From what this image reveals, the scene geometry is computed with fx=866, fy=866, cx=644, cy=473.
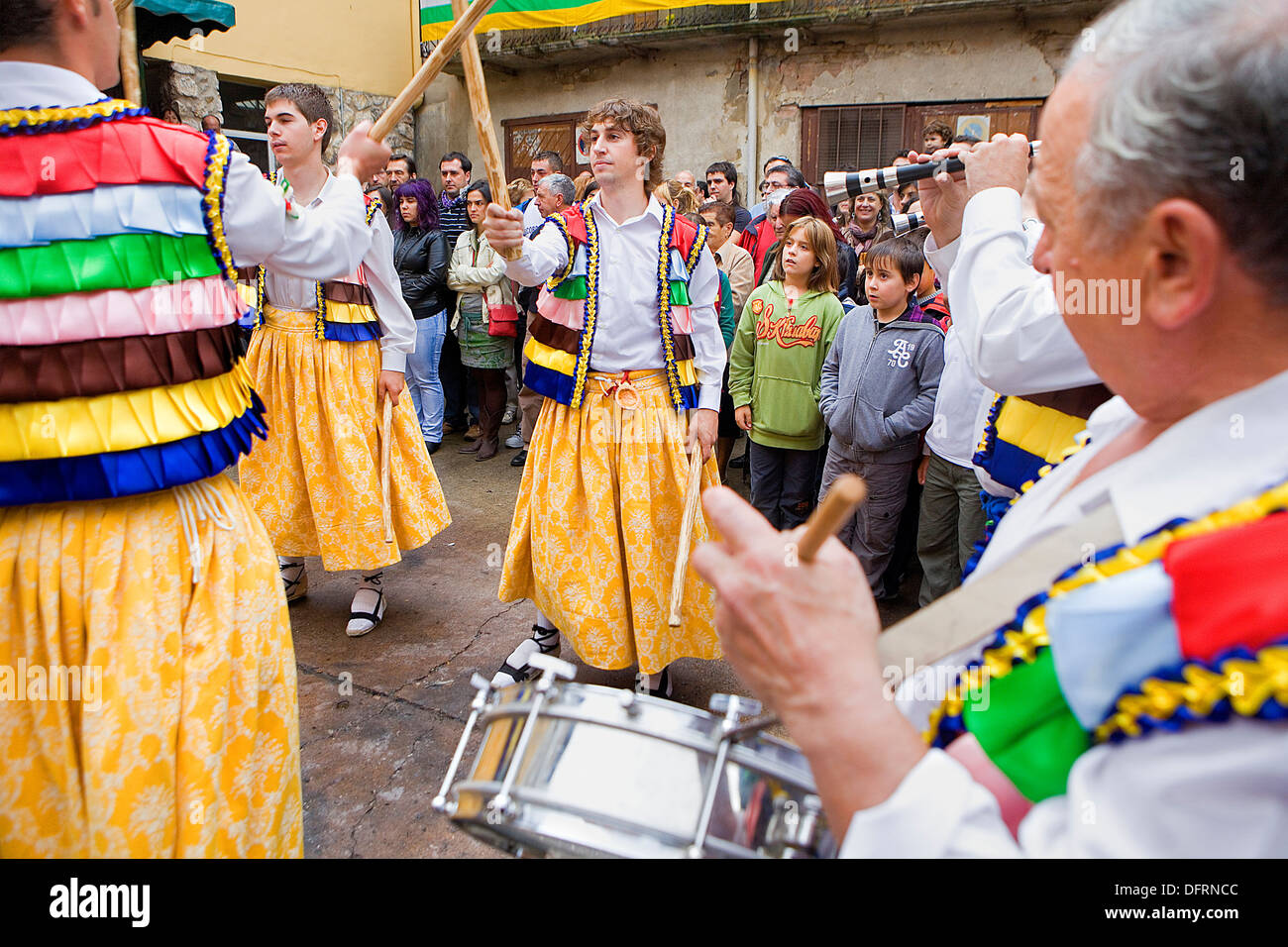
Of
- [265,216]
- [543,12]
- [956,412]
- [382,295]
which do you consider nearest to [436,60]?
[265,216]

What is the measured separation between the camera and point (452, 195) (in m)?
7.47

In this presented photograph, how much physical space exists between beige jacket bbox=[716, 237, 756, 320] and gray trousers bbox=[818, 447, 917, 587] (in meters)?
2.05

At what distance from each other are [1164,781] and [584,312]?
2.65m

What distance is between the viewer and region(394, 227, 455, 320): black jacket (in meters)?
6.60

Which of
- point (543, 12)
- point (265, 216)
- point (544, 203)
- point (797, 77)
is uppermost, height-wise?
point (543, 12)

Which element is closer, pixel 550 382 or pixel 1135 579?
pixel 1135 579

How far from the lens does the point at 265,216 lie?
5.60 feet

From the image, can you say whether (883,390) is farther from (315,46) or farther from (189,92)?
(315,46)

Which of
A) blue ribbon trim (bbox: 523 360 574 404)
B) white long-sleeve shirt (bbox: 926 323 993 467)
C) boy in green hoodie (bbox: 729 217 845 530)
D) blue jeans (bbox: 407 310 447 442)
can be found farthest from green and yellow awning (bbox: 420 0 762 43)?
blue ribbon trim (bbox: 523 360 574 404)

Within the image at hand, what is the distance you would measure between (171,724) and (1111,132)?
1.73 m

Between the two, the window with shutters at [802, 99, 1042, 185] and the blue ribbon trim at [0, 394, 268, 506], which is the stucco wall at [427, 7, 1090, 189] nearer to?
the window with shutters at [802, 99, 1042, 185]

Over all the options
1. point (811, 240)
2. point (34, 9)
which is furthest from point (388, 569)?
point (34, 9)

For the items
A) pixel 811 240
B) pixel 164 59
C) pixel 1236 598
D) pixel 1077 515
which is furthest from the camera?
pixel 164 59
